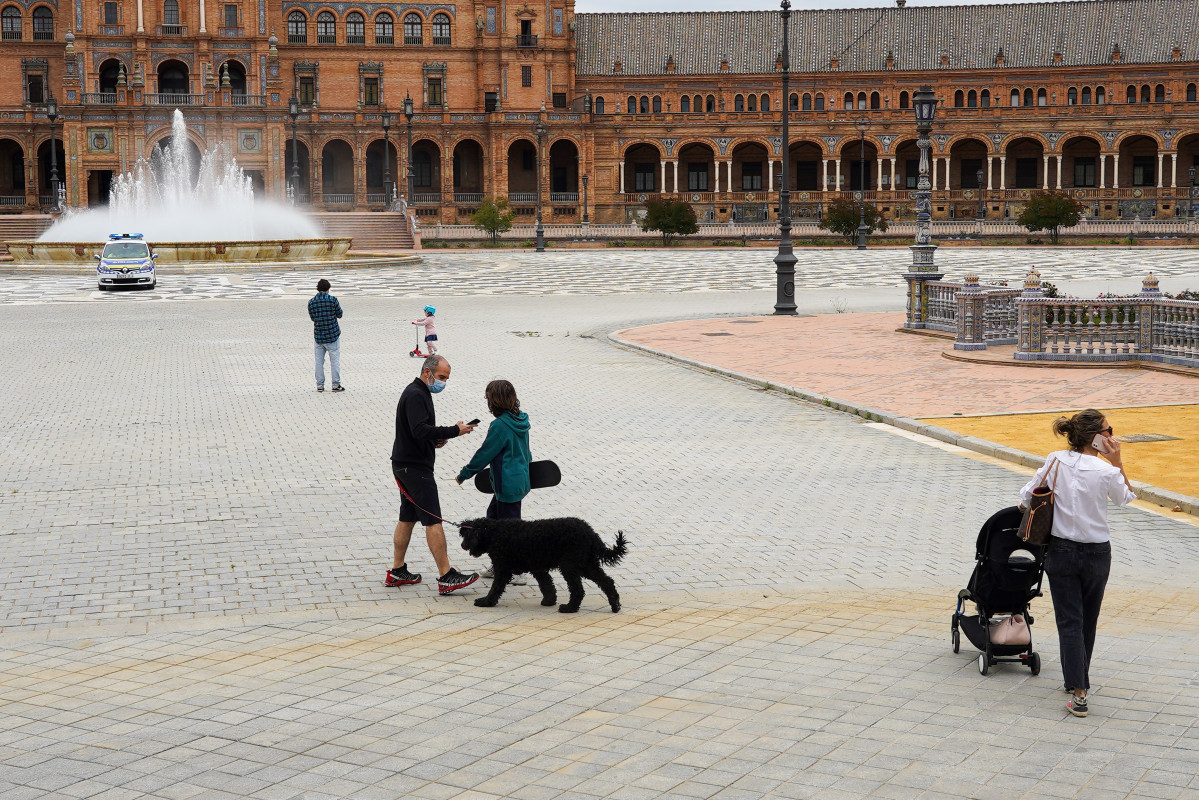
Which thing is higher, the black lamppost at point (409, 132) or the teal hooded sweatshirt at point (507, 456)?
the black lamppost at point (409, 132)

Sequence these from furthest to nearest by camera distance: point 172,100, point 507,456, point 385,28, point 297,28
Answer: point 385,28
point 297,28
point 172,100
point 507,456

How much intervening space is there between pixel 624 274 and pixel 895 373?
27.7 m

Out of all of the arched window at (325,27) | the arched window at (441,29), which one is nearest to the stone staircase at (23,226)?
the arched window at (325,27)

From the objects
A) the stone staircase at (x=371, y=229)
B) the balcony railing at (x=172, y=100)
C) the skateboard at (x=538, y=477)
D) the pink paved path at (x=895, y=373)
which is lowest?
the pink paved path at (x=895, y=373)

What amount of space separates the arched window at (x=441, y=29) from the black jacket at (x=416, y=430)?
82.1 meters

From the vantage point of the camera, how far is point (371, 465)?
43.7ft

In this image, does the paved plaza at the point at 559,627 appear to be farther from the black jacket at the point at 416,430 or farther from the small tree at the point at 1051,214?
the small tree at the point at 1051,214

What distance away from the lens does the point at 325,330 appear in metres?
18.0

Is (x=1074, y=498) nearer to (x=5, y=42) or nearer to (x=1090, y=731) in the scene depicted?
(x=1090, y=731)

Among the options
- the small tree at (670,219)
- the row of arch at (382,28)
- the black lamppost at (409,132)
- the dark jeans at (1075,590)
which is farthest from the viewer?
the row of arch at (382,28)

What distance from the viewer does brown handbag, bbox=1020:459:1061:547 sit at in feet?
22.3

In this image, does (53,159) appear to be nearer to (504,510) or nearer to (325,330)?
(325,330)

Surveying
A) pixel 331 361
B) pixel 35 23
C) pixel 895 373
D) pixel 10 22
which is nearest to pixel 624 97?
pixel 35 23

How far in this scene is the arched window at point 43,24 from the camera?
84.2m
